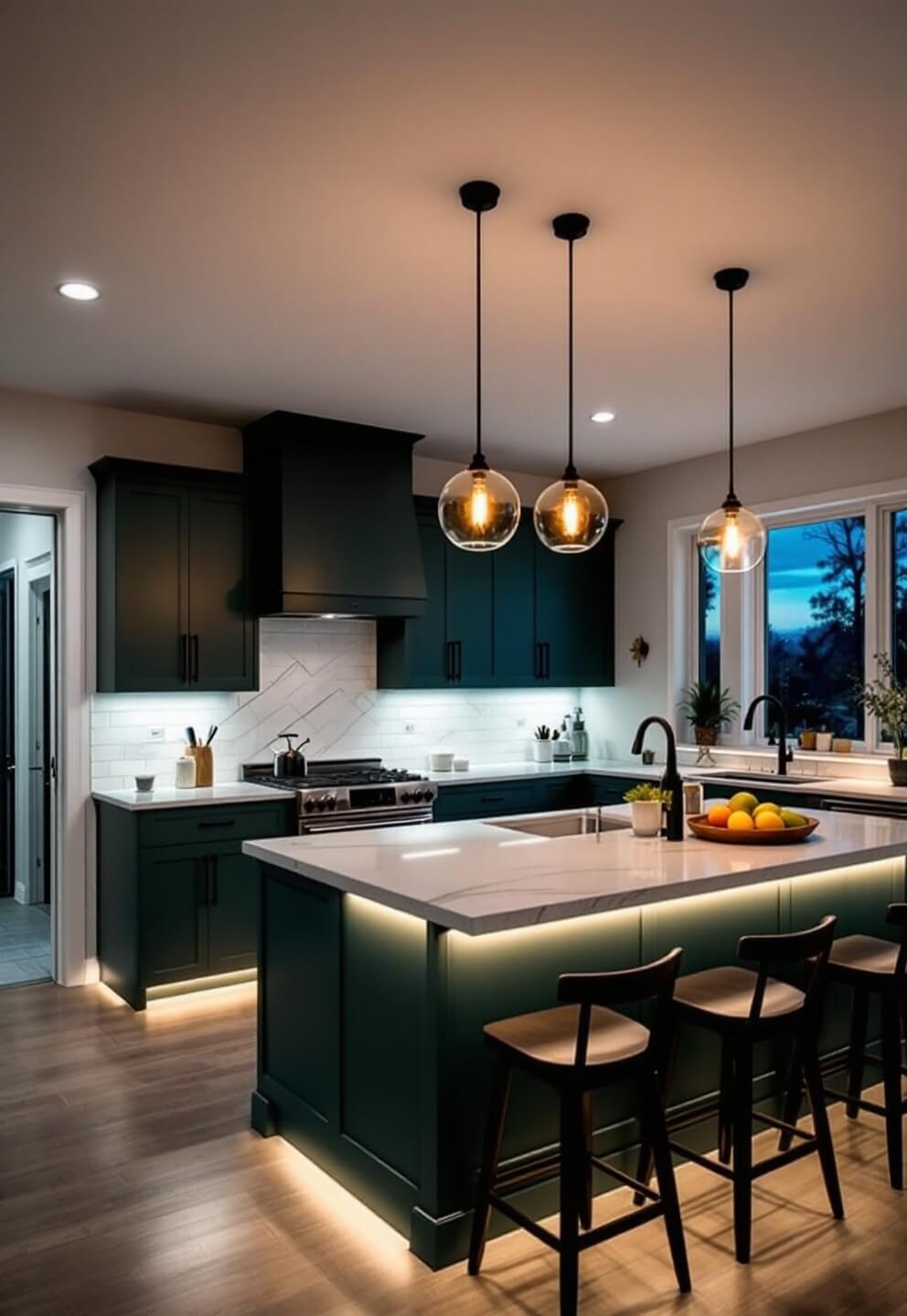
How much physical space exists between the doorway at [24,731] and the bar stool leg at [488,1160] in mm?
4054

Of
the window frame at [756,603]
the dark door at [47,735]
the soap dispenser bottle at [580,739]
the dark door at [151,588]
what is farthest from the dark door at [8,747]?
the window frame at [756,603]

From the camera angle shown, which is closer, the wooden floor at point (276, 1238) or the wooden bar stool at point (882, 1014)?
the wooden floor at point (276, 1238)

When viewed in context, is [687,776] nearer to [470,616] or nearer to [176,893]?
[470,616]

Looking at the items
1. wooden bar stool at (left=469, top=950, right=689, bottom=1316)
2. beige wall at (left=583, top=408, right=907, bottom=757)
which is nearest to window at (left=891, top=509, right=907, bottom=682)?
beige wall at (left=583, top=408, right=907, bottom=757)

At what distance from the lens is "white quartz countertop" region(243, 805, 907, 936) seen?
250 cm

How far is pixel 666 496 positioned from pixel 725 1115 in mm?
4249

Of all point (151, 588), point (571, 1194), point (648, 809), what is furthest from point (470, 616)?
point (571, 1194)

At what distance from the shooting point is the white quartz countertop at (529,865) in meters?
2.50

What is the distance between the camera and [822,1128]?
2.79 meters

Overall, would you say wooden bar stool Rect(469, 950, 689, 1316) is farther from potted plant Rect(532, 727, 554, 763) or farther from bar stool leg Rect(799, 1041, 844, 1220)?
potted plant Rect(532, 727, 554, 763)

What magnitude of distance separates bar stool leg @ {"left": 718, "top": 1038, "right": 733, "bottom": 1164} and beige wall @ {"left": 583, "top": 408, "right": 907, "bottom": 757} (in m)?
3.43

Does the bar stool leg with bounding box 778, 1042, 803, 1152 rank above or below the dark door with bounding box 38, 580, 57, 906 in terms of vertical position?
below

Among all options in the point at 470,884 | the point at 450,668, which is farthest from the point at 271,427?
the point at 470,884

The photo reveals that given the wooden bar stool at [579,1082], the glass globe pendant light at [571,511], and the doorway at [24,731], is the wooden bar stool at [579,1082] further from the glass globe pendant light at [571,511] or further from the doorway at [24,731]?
the doorway at [24,731]
